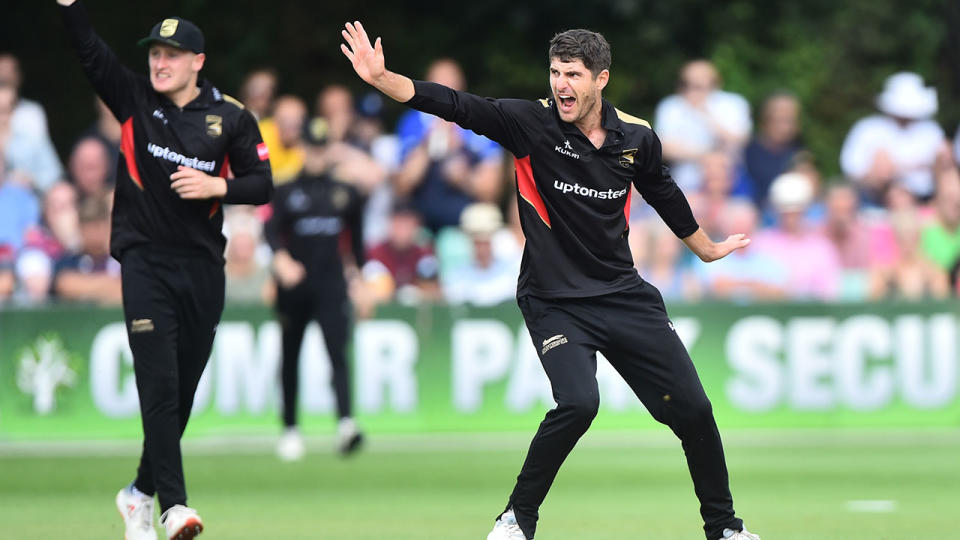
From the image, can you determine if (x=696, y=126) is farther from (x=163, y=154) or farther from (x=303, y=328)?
(x=163, y=154)

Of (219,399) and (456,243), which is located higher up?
(456,243)

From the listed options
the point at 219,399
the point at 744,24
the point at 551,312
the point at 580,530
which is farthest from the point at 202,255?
the point at 744,24

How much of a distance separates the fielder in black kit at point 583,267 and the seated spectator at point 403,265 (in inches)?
331

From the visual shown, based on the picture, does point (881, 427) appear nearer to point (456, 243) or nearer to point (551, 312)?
point (456, 243)

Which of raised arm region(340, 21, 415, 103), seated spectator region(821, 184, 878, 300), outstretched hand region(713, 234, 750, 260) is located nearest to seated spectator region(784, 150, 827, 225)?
seated spectator region(821, 184, 878, 300)

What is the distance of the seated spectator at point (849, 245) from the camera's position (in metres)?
17.8

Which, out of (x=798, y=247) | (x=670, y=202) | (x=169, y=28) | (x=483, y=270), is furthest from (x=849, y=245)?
(x=169, y=28)

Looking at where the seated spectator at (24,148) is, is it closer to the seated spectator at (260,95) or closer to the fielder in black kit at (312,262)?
the seated spectator at (260,95)

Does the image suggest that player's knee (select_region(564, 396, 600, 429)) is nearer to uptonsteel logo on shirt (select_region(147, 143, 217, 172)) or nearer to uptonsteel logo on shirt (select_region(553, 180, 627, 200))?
uptonsteel logo on shirt (select_region(553, 180, 627, 200))

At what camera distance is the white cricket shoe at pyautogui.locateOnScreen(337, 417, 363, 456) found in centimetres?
1459

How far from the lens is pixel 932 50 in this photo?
2278 centimetres

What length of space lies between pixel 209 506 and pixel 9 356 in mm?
5052

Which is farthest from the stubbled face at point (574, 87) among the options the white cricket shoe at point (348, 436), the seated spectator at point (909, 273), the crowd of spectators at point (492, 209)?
the seated spectator at point (909, 273)

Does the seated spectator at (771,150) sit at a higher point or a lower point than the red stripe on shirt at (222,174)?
higher
